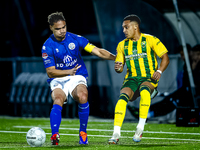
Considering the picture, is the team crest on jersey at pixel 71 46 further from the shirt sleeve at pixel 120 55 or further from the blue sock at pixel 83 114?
the blue sock at pixel 83 114

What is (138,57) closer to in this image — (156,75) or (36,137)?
(156,75)

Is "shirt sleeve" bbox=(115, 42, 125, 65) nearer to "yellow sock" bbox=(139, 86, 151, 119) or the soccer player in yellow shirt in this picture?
the soccer player in yellow shirt

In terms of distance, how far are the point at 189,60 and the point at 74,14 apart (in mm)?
6462

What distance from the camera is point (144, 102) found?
20.1 ft

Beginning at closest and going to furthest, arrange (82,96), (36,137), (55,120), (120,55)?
1. (36,137)
2. (55,120)
3. (82,96)
4. (120,55)

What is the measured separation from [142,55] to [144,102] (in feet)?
2.43

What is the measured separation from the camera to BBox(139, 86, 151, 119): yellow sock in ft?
20.0

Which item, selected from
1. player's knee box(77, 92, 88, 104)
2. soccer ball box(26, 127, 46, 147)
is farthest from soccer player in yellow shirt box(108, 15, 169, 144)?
soccer ball box(26, 127, 46, 147)

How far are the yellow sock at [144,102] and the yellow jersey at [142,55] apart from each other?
1.15 feet

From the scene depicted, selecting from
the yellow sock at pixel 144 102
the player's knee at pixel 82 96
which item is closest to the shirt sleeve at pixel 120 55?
the yellow sock at pixel 144 102

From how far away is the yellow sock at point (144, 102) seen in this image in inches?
240

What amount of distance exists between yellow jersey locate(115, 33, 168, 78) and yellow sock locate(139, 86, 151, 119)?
1.15 ft

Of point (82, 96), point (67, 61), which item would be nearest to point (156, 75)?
point (82, 96)

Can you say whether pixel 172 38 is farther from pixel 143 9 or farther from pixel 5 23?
pixel 5 23
